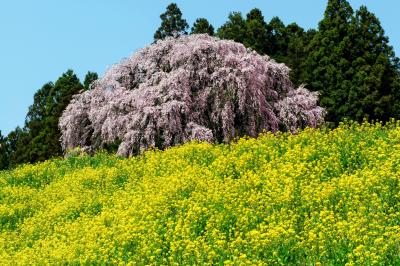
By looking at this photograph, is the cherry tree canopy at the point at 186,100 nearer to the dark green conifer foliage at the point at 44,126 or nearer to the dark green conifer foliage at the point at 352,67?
the dark green conifer foliage at the point at 352,67

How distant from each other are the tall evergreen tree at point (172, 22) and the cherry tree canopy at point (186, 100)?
604 inches

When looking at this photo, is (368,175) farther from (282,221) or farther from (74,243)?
(74,243)

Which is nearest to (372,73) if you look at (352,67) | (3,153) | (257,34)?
(352,67)

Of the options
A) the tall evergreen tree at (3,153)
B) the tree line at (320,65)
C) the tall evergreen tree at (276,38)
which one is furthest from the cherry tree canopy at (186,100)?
the tall evergreen tree at (3,153)

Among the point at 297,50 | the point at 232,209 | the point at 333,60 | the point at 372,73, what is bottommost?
the point at 232,209

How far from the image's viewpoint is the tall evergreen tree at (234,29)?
154 feet

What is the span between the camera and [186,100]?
1153 inches

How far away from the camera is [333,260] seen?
9539 mm

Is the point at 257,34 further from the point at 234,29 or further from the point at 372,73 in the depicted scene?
the point at 372,73

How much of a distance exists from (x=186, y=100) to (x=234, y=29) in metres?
19.4

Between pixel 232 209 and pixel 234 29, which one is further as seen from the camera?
pixel 234 29

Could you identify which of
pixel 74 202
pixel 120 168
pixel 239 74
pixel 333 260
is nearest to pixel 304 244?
pixel 333 260

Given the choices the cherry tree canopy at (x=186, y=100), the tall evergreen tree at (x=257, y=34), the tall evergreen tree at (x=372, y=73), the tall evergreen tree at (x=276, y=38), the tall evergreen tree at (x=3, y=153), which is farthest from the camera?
the tall evergreen tree at (x=3, y=153)

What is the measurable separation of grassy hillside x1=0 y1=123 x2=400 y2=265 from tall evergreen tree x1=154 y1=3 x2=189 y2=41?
28.4 metres
